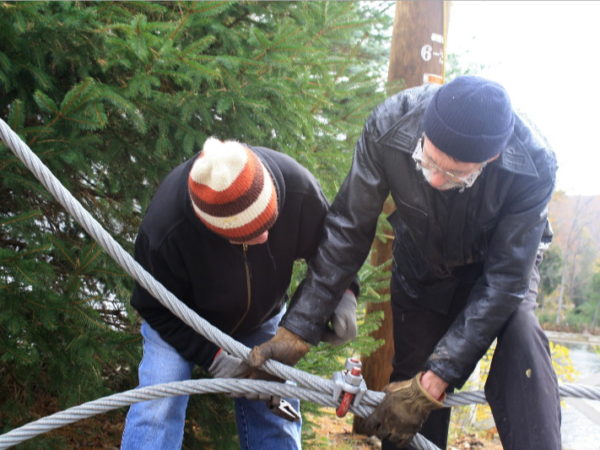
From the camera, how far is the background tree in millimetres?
2279

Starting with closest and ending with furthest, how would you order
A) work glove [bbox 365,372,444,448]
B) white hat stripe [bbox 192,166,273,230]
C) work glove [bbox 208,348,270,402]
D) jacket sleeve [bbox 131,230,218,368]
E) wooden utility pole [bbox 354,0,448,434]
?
white hat stripe [bbox 192,166,273,230]
work glove [bbox 365,372,444,448]
jacket sleeve [bbox 131,230,218,368]
work glove [bbox 208,348,270,402]
wooden utility pole [bbox 354,0,448,434]

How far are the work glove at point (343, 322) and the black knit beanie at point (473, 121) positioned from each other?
76 cm

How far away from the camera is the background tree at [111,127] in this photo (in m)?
2.28

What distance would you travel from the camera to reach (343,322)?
6.87 feet

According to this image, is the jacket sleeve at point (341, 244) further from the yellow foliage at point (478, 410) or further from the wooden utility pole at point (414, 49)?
the yellow foliage at point (478, 410)

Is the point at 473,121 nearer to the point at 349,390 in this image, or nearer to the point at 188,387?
the point at 349,390

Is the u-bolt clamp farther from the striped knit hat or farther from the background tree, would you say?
the background tree

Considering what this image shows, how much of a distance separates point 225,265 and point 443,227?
766 millimetres

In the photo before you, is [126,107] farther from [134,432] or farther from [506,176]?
[506,176]

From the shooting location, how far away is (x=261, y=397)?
2004 millimetres

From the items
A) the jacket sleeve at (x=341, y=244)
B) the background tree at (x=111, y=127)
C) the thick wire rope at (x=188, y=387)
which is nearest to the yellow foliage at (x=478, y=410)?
the background tree at (x=111, y=127)

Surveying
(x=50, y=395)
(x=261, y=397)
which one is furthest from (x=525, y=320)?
(x=50, y=395)

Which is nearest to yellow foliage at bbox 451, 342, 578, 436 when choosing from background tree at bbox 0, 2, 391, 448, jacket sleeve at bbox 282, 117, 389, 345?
background tree at bbox 0, 2, 391, 448

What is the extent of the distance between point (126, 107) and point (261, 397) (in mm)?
1288
